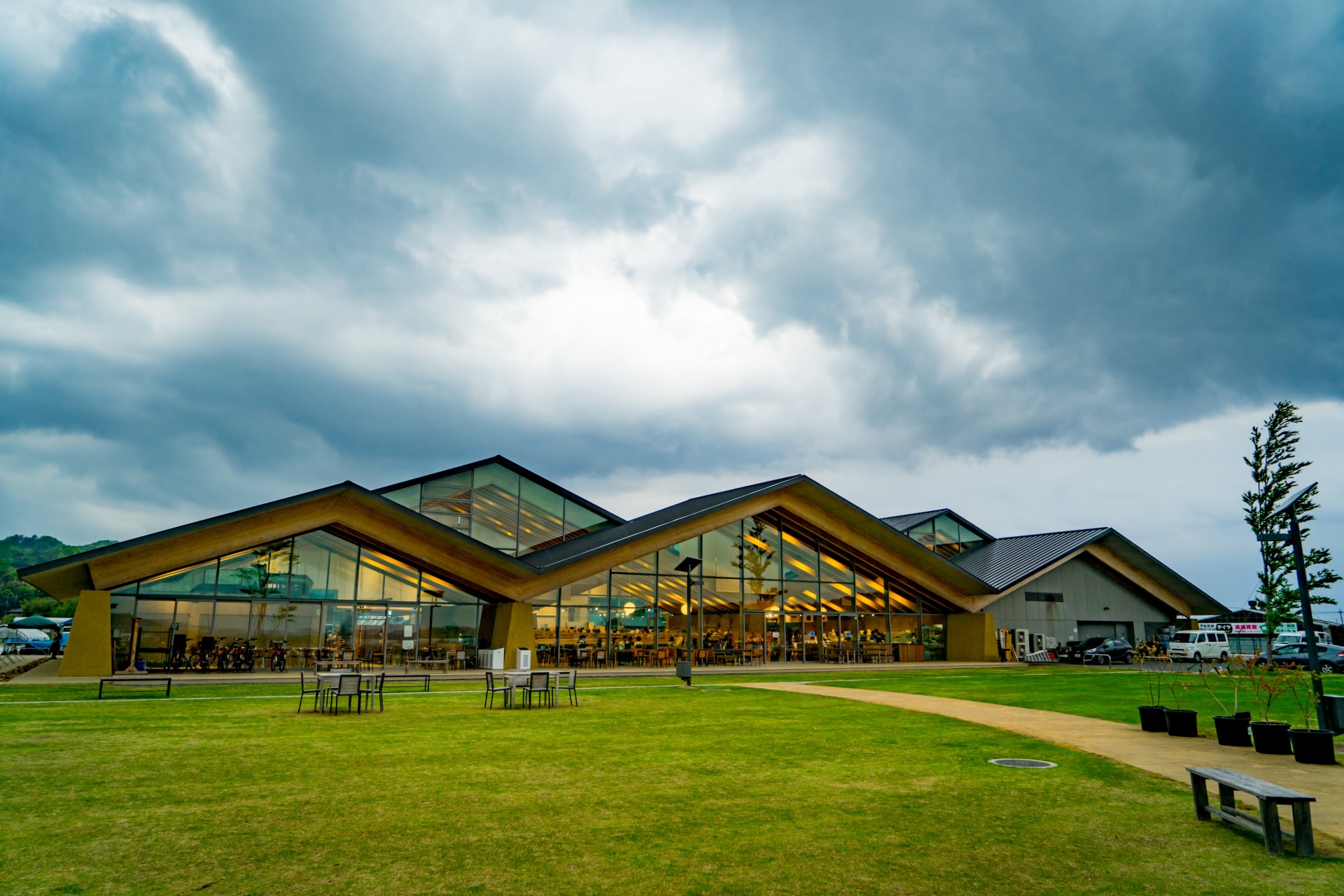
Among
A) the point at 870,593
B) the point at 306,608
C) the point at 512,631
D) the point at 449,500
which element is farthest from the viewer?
the point at 870,593

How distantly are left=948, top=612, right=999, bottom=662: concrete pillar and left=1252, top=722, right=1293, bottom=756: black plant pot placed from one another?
1197 inches

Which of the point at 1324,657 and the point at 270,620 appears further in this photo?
the point at 1324,657

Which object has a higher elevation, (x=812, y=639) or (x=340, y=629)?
(x=340, y=629)

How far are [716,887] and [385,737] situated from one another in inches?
336

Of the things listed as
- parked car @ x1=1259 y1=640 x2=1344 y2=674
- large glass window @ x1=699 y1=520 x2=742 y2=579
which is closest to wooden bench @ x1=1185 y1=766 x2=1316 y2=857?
large glass window @ x1=699 y1=520 x2=742 y2=579

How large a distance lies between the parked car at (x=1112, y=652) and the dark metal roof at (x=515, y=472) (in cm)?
2522

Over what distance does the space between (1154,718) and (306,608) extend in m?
26.6

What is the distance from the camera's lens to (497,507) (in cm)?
3397

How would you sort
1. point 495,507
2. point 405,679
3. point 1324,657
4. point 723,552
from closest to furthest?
point 405,679
point 495,507
point 1324,657
point 723,552

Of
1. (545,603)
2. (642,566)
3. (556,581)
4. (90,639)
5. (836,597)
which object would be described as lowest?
(90,639)

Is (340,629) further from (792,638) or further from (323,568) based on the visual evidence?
(792,638)

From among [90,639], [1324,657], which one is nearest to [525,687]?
[90,639]

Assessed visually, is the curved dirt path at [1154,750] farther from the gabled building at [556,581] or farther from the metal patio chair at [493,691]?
the gabled building at [556,581]

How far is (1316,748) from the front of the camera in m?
10.2
